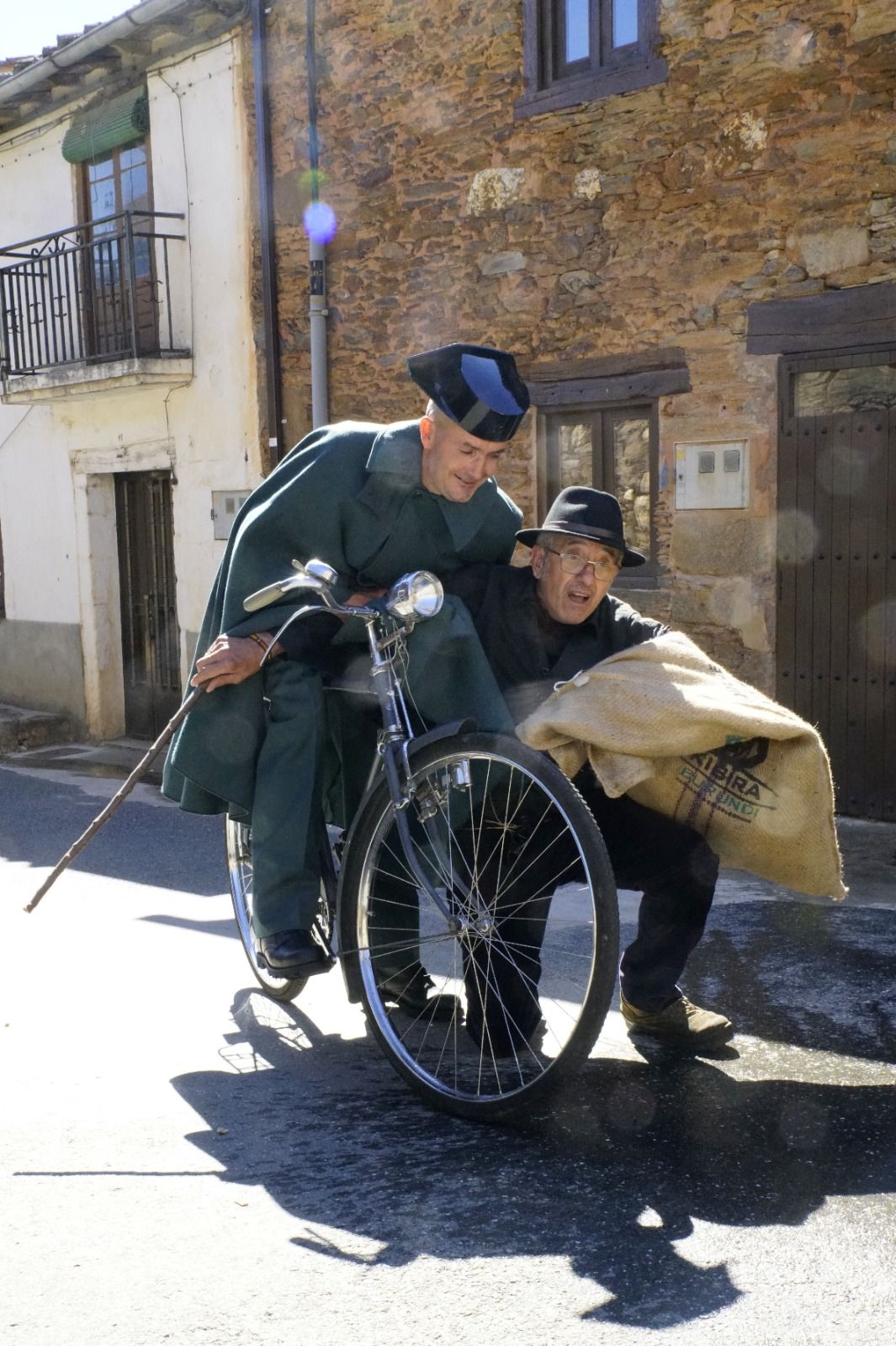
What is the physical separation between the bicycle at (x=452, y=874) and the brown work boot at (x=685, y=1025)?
10.8 inches

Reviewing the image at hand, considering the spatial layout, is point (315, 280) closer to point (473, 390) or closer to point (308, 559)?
point (308, 559)

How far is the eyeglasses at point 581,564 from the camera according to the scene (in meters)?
3.80

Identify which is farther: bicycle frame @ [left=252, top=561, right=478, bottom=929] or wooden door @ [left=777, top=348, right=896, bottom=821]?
wooden door @ [left=777, top=348, right=896, bottom=821]

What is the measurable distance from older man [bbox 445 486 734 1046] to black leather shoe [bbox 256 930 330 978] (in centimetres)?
76

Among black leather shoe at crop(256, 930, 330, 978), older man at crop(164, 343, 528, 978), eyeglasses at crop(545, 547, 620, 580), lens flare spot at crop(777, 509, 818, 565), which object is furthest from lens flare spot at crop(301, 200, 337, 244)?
black leather shoe at crop(256, 930, 330, 978)

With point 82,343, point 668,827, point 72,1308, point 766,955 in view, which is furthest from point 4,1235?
point 82,343

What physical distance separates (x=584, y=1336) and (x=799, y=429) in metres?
6.38

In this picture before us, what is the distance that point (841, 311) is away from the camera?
7809 millimetres

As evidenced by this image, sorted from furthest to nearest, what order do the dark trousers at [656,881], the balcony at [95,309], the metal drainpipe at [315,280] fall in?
the balcony at [95,309]
the metal drainpipe at [315,280]
the dark trousers at [656,881]

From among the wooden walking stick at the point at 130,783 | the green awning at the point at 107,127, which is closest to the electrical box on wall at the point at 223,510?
the green awning at the point at 107,127

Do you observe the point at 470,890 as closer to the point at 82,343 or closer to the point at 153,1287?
the point at 153,1287

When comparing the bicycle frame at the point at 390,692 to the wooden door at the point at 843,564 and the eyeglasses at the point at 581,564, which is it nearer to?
the eyeglasses at the point at 581,564

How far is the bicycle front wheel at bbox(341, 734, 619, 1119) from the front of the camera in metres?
3.13

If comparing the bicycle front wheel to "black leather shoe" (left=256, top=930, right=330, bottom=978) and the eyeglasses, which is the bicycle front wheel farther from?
the eyeglasses
